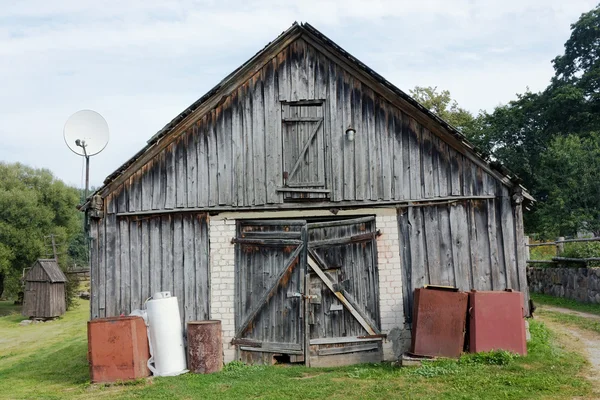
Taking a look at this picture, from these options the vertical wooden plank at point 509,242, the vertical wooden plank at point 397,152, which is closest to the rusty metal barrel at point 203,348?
the vertical wooden plank at point 397,152

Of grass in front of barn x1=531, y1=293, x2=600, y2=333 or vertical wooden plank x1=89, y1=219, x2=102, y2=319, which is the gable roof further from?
grass in front of barn x1=531, y1=293, x2=600, y2=333

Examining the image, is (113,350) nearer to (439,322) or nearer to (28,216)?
(439,322)

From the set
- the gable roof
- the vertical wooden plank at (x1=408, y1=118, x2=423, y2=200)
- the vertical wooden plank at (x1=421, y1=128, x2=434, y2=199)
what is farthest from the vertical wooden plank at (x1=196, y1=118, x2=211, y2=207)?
the vertical wooden plank at (x1=421, y1=128, x2=434, y2=199)

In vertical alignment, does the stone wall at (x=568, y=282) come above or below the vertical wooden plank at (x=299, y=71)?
below

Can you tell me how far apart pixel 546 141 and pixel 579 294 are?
20.5 metres

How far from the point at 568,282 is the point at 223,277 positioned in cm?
1210

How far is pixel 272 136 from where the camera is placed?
423 inches

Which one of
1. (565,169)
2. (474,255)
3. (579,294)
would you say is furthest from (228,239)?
(565,169)

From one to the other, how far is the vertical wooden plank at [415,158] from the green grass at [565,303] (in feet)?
23.8

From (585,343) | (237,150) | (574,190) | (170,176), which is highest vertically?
(574,190)

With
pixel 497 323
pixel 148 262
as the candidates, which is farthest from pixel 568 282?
pixel 148 262

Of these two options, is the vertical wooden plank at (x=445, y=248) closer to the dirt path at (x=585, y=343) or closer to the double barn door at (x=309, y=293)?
the double barn door at (x=309, y=293)

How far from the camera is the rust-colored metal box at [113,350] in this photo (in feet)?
31.6

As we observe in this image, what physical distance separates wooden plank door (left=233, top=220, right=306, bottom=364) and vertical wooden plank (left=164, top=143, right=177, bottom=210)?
1.49 metres
